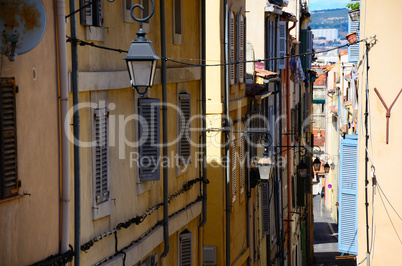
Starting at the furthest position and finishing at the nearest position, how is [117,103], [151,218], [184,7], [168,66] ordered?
[184,7] → [168,66] → [151,218] → [117,103]

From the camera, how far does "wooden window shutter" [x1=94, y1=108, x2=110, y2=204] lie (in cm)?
962

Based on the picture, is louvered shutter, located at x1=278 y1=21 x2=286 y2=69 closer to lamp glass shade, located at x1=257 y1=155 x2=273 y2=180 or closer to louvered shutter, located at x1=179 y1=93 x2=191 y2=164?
lamp glass shade, located at x1=257 y1=155 x2=273 y2=180

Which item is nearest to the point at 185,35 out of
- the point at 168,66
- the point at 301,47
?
the point at 168,66

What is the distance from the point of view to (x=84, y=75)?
29.5 ft

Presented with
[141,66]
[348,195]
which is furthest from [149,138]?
[348,195]

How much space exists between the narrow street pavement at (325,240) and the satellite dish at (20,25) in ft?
117

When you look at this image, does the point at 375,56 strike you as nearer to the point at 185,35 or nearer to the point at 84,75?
the point at 185,35

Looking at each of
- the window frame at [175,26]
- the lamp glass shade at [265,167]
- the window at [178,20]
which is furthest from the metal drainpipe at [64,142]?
the lamp glass shade at [265,167]

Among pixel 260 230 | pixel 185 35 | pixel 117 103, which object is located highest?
pixel 185 35

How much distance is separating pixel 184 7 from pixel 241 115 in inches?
289

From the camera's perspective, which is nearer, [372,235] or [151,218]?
[151,218]

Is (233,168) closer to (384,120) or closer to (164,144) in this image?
(384,120)

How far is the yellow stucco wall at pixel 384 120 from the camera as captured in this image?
1560 cm

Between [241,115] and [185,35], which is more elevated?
[185,35]
